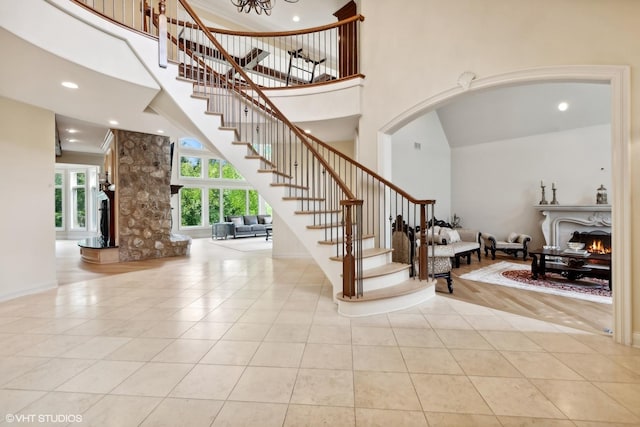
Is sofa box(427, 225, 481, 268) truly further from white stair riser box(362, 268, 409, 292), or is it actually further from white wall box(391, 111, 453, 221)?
white stair riser box(362, 268, 409, 292)

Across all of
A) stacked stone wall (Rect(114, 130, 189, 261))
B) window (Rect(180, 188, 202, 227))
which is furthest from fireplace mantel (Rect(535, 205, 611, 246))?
window (Rect(180, 188, 202, 227))

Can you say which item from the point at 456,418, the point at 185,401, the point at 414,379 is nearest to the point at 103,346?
the point at 185,401

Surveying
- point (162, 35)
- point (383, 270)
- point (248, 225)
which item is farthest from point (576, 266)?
point (248, 225)

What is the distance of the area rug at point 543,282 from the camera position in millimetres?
4258

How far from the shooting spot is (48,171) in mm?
4457

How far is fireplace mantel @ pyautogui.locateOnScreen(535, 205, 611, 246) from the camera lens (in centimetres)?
681

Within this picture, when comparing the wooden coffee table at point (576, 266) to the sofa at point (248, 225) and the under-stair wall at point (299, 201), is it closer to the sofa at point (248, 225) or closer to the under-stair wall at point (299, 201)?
the under-stair wall at point (299, 201)

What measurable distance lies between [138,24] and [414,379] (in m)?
7.41

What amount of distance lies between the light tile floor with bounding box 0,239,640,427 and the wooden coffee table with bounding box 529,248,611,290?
268cm

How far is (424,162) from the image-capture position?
28.2ft

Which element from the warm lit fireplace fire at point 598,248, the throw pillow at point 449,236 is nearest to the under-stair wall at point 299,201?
the throw pillow at point 449,236

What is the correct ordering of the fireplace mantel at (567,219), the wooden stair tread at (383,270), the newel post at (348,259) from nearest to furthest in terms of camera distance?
the newel post at (348,259), the wooden stair tread at (383,270), the fireplace mantel at (567,219)

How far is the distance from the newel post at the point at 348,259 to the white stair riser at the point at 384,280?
0.25 m

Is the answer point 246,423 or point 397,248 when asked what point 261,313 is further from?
point 397,248
